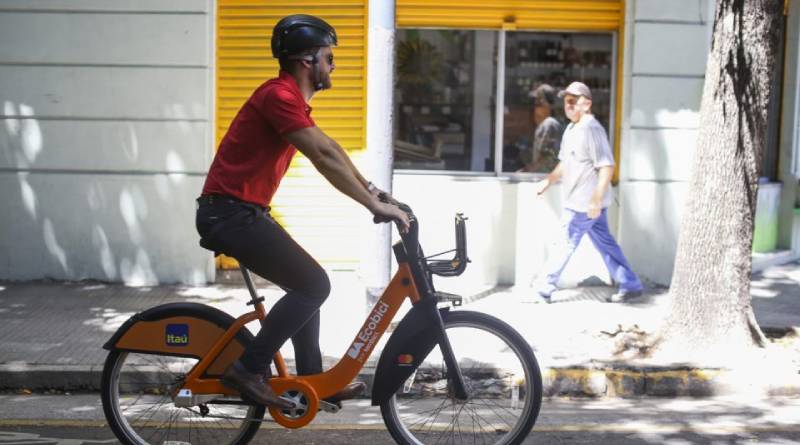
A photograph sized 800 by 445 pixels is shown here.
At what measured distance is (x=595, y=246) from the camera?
9758 millimetres

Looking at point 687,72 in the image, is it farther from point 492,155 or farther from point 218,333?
point 218,333

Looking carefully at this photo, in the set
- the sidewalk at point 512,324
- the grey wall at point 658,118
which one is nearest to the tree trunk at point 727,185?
the sidewalk at point 512,324

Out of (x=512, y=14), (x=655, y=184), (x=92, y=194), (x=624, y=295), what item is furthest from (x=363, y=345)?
(x=512, y=14)

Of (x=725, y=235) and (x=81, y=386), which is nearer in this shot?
(x=81, y=386)

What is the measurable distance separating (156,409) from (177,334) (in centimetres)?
41

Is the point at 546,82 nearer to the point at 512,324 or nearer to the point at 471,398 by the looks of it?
the point at 512,324

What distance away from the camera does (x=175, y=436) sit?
5.54 m

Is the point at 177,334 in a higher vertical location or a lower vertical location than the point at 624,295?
higher

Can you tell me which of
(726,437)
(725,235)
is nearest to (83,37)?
(725,235)

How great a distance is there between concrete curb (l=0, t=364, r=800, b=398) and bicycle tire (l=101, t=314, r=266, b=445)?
65.3 inches

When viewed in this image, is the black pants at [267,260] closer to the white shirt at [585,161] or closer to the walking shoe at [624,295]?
the white shirt at [585,161]

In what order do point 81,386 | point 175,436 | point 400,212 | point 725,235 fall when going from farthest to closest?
point 725,235 < point 81,386 < point 175,436 < point 400,212

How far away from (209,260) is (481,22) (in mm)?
3280

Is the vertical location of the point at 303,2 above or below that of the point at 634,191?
above
